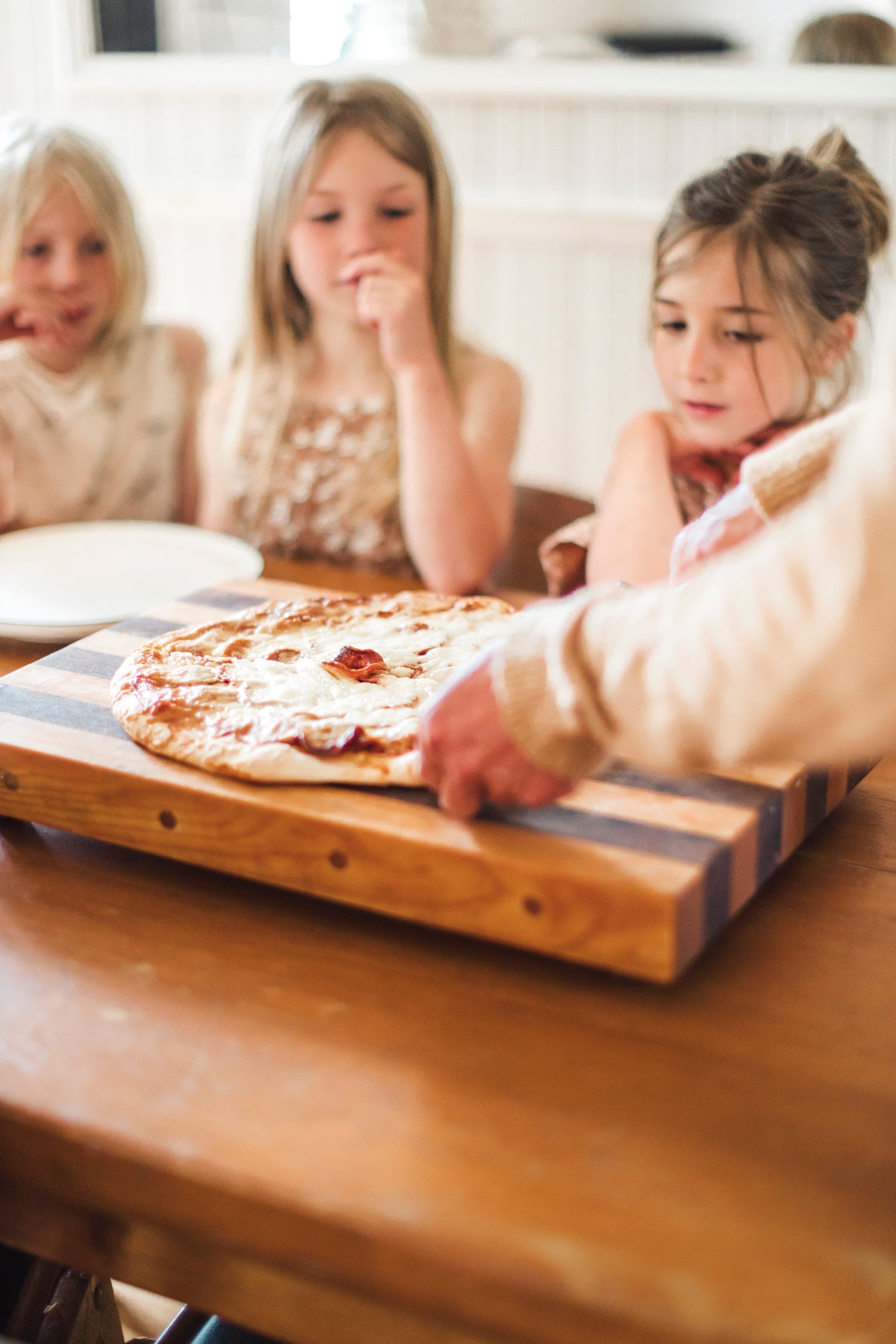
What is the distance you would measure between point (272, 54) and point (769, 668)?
2933 millimetres

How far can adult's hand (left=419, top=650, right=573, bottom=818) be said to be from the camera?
2.51ft

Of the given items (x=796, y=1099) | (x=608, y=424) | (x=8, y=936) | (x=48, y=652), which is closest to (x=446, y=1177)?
(x=796, y=1099)

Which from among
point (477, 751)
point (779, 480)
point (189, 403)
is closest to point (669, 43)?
point (189, 403)

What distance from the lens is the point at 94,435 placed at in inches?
77.4

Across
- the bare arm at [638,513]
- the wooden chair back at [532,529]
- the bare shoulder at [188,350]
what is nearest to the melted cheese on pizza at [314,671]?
the bare arm at [638,513]

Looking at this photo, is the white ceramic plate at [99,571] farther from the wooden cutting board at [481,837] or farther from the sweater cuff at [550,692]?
the sweater cuff at [550,692]

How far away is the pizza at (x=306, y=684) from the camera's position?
0.88 meters

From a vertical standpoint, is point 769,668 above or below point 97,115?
below

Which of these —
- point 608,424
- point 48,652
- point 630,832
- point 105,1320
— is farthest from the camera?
point 608,424

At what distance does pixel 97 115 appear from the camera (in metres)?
3.28

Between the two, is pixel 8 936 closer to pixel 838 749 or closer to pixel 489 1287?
→ pixel 489 1287

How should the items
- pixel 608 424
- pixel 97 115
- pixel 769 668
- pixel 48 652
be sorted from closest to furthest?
pixel 769 668 → pixel 48 652 → pixel 608 424 → pixel 97 115

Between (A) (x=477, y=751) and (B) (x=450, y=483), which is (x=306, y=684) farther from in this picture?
(B) (x=450, y=483)

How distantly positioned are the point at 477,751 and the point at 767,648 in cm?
26
